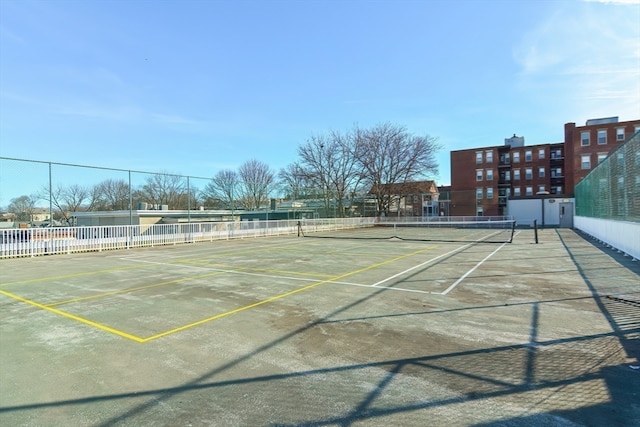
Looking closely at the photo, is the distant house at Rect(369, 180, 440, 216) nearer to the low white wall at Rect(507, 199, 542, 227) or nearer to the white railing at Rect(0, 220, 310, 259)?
the low white wall at Rect(507, 199, 542, 227)

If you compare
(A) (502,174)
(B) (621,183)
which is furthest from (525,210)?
(B) (621,183)

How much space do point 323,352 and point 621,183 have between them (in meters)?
16.5

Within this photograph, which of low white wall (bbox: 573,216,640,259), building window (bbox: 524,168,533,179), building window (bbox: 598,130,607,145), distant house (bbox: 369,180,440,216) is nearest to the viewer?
low white wall (bbox: 573,216,640,259)

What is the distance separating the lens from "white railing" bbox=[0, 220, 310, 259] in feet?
51.0

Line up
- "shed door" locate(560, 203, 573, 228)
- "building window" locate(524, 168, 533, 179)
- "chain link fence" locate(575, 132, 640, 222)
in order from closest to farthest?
"chain link fence" locate(575, 132, 640, 222), "shed door" locate(560, 203, 573, 228), "building window" locate(524, 168, 533, 179)

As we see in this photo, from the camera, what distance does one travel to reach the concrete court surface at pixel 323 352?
3.16 metres

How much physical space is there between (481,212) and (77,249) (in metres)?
55.9

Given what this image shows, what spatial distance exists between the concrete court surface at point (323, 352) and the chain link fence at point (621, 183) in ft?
15.7

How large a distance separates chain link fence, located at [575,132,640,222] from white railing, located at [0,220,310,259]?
2279cm

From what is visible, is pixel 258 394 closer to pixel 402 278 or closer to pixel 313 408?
pixel 313 408

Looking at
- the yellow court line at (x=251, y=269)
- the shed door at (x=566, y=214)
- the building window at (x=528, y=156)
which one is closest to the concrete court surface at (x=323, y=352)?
the yellow court line at (x=251, y=269)

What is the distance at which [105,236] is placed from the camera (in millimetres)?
18828

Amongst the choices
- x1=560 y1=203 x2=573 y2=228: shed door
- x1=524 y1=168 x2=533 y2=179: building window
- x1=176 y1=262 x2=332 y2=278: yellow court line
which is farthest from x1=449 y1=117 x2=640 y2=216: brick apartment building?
x1=176 y1=262 x2=332 y2=278: yellow court line

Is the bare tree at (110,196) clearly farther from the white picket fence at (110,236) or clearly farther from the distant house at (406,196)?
the distant house at (406,196)
